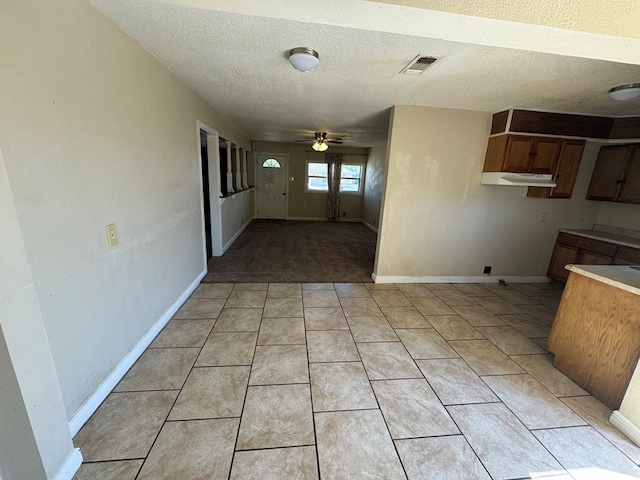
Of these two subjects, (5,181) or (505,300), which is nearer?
(5,181)

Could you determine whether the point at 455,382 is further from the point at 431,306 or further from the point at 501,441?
the point at 431,306

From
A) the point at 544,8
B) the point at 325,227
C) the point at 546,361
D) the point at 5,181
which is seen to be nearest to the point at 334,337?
the point at 546,361

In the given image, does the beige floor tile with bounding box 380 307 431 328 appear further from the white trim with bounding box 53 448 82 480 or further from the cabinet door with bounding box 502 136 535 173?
the white trim with bounding box 53 448 82 480

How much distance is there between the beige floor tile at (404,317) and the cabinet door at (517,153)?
6.73 feet

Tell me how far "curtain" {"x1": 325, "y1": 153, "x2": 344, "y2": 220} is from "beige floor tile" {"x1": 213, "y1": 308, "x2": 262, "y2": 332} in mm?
5680

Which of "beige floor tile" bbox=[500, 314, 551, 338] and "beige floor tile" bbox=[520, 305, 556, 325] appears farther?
"beige floor tile" bbox=[520, 305, 556, 325]

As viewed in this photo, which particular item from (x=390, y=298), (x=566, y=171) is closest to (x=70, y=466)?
(x=390, y=298)

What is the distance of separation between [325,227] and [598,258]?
5.29 m

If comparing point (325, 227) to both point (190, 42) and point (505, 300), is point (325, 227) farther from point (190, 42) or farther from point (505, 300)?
point (190, 42)

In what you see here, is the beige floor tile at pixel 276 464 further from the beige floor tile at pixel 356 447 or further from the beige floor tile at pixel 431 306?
the beige floor tile at pixel 431 306

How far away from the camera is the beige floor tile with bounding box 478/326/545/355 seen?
2.27 metres

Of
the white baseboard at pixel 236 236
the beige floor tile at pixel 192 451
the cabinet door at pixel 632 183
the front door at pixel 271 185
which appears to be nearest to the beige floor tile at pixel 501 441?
the beige floor tile at pixel 192 451

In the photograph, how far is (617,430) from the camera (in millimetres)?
1559

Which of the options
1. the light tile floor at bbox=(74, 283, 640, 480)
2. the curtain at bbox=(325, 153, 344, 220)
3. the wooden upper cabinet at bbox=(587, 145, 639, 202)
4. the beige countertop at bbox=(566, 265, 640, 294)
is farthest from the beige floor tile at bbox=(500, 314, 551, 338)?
the curtain at bbox=(325, 153, 344, 220)
